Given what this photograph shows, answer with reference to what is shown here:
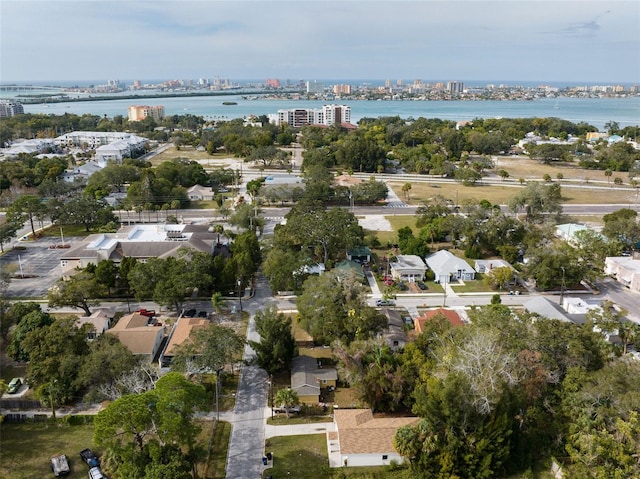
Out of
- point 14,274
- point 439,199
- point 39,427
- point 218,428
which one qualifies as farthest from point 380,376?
point 439,199

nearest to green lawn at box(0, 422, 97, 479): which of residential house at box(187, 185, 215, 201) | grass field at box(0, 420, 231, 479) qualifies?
grass field at box(0, 420, 231, 479)

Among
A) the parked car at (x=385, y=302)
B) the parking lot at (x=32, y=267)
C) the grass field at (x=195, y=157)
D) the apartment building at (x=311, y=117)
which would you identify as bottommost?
the parked car at (x=385, y=302)

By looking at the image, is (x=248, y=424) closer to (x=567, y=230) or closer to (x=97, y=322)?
(x=97, y=322)

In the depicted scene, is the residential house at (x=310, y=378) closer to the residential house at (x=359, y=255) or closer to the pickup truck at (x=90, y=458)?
the pickup truck at (x=90, y=458)

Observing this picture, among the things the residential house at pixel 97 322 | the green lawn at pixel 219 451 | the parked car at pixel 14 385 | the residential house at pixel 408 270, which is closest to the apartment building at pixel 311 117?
the residential house at pixel 408 270

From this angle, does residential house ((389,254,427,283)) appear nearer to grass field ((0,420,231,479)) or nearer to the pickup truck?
grass field ((0,420,231,479))

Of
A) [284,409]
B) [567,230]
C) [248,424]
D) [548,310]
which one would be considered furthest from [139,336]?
[567,230]

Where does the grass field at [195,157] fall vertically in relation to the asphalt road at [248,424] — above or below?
above
